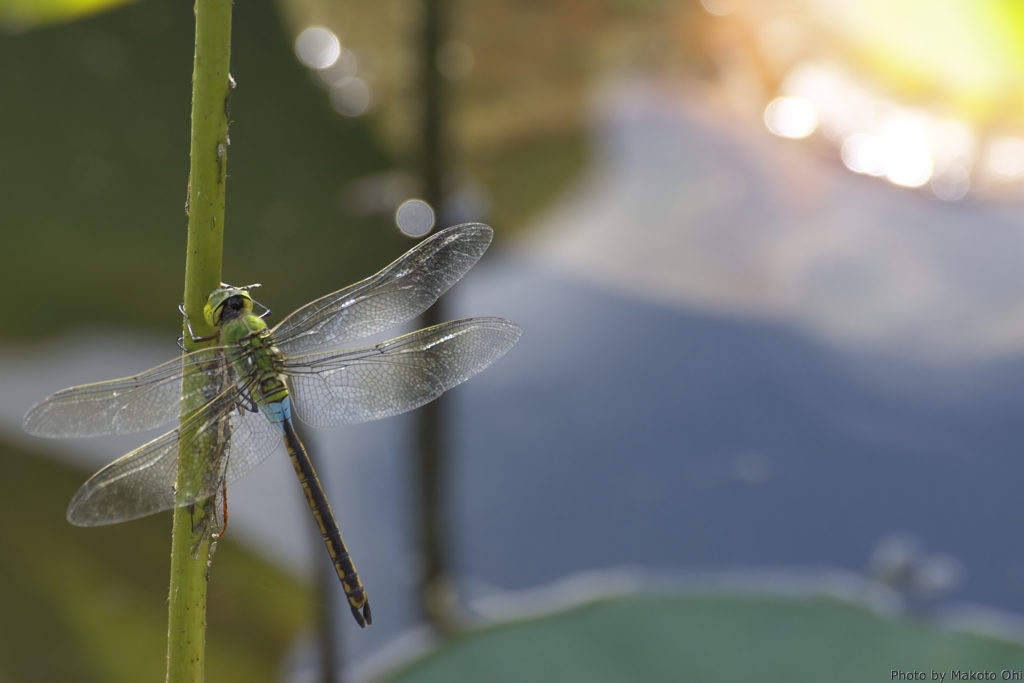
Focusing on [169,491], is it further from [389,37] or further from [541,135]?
[389,37]

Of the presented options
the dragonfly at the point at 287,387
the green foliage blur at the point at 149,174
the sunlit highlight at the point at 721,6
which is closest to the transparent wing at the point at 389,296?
the dragonfly at the point at 287,387

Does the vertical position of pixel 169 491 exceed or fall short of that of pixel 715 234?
it falls short

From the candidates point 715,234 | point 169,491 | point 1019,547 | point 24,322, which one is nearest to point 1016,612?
point 1019,547

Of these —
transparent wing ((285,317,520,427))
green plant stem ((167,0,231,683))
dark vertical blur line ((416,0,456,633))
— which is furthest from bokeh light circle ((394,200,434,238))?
green plant stem ((167,0,231,683))

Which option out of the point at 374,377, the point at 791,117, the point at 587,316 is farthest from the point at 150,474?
the point at 791,117

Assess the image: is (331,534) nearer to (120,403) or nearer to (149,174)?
(120,403)

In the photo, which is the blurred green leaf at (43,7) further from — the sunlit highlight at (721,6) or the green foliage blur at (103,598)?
the sunlit highlight at (721,6)
